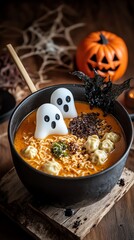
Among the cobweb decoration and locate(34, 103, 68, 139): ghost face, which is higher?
locate(34, 103, 68, 139): ghost face

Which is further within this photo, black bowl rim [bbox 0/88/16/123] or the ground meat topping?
black bowl rim [bbox 0/88/16/123]

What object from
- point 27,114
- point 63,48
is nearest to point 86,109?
point 27,114

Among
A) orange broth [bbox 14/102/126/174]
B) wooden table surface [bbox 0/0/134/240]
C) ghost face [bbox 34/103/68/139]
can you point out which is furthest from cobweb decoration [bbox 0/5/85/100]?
ghost face [bbox 34/103/68/139]

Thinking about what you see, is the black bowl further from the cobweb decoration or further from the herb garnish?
the cobweb decoration

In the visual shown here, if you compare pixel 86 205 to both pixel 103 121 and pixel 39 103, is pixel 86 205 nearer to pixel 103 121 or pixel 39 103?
pixel 103 121

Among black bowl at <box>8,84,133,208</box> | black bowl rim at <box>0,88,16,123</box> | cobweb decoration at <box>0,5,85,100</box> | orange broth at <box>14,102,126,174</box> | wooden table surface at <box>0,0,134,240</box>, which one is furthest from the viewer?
wooden table surface at <box>0,0,134,240</box>

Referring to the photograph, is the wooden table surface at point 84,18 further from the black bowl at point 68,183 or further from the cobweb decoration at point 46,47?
the black bowl at point 68,183

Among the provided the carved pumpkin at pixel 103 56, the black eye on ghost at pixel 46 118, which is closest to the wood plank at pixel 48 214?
the black eye on ghost at pixel 46 118

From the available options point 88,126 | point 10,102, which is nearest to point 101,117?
point 88,126
